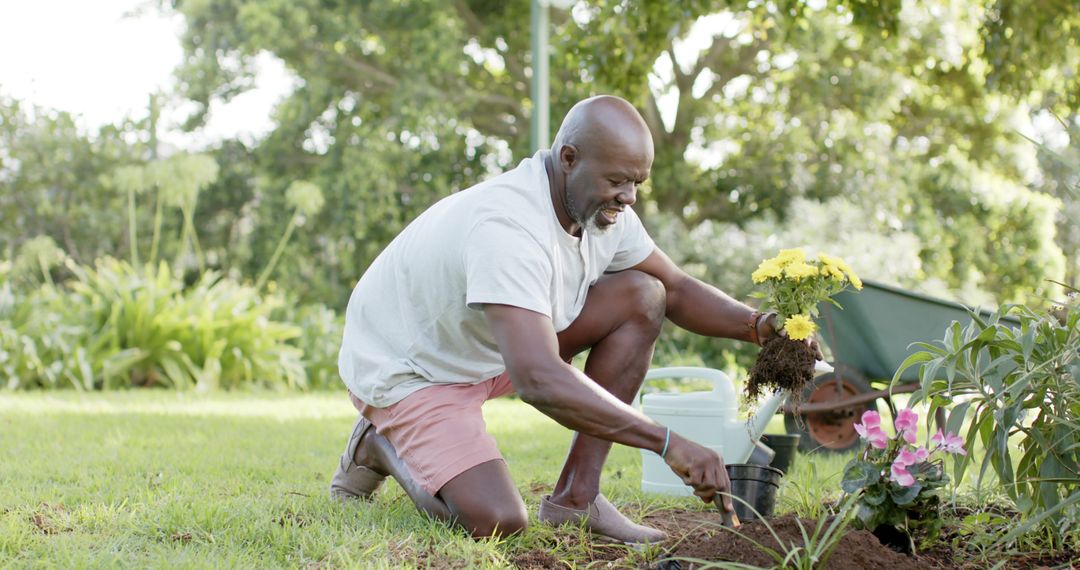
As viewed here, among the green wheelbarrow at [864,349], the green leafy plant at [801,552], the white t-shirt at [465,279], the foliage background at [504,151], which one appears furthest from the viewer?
the foliage background at [504,151]

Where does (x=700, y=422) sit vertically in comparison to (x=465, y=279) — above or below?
below

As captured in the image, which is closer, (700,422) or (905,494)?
(905,494)

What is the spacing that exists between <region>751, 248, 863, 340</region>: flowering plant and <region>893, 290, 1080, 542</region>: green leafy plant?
1.05 feet

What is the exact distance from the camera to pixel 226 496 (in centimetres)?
314

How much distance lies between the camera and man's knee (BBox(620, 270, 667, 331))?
3092 mm

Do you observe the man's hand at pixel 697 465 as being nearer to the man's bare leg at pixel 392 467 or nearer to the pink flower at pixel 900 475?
the pink flower at pixel 900 475

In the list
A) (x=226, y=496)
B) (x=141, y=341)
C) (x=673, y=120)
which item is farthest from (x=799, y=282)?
(x=673, y=120)

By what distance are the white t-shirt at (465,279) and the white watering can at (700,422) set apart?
59 centimetres

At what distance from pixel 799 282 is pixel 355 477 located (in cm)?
151

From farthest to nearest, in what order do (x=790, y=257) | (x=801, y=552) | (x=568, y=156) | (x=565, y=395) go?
(x=790, y=257), (x=568, y=156), (x=565, y=395), (x=801, y=552)

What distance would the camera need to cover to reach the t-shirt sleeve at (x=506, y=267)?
2455mm

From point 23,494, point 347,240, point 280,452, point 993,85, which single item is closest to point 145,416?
point 280,452

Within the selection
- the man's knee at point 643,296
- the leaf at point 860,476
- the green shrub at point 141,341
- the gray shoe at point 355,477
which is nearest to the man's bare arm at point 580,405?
the leaf at point 860,476

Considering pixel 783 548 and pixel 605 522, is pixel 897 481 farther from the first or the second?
pixel 605 522
